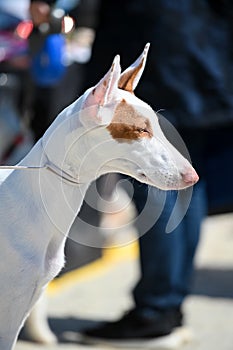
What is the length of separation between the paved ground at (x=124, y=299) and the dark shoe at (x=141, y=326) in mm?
114

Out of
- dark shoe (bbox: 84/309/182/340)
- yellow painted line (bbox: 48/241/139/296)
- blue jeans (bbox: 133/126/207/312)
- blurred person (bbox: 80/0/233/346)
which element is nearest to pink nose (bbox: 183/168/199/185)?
blurred person (bbox: 80/0/233/346)

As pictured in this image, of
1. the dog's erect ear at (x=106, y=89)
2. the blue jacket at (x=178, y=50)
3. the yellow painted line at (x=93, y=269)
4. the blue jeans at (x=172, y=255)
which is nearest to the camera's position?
the dog's erect ear at (x=106, y=89)

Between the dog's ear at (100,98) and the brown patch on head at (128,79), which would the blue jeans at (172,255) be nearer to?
the brown patch on head at (128,79)

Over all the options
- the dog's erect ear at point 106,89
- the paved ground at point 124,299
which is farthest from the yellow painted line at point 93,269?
the dog's erect ear at point 106,89

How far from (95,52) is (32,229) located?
172 centimetres

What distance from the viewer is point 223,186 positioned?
182 inches

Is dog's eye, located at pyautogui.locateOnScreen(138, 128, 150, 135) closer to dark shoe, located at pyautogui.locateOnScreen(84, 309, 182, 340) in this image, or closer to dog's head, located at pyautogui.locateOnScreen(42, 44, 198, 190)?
dog's head, located at pyautogui.locateOnScreen(42, 44, 198, 190)

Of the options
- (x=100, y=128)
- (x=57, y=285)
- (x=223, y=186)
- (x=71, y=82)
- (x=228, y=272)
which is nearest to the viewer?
(x=100, y=128)

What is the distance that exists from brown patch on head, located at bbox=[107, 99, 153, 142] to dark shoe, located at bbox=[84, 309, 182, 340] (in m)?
1.91

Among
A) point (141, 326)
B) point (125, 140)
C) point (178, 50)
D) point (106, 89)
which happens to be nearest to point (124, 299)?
point (141, 326)

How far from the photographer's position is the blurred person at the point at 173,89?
4188mm

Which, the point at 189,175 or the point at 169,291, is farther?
the point at 169,291

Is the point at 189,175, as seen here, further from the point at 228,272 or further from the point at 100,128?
the point at 228,272

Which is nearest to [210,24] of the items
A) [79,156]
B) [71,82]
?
[79,156]
